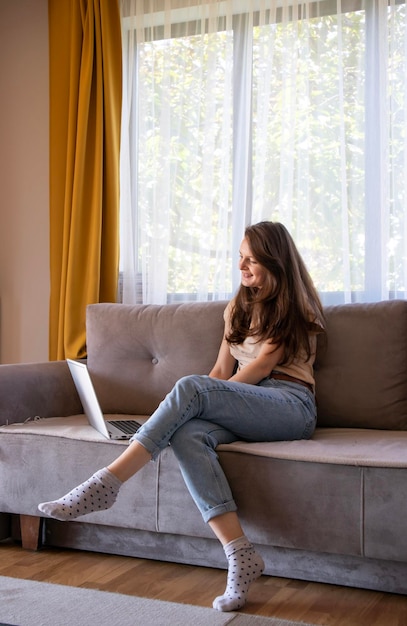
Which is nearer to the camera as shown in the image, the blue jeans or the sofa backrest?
the blue jeans

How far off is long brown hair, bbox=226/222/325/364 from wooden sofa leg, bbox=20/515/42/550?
0.82 metres

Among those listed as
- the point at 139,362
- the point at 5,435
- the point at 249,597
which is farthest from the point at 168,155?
the point at 249,597

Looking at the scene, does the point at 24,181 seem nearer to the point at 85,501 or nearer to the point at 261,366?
the point at 261,366

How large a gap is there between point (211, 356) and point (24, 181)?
168 cm

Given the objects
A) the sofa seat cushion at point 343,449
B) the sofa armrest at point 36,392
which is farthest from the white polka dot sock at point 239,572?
the sofa armrest at point 36,392

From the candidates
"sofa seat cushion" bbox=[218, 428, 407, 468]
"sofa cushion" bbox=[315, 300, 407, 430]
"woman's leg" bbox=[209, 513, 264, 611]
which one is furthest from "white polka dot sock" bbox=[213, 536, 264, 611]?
"sofa cushion" bbox=[315, 300, 407, 430]

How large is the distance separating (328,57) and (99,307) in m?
1.33

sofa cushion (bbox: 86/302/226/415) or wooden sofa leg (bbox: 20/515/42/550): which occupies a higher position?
sofa cushion (bbox: 86/302/226/415)

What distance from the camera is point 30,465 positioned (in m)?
2.39

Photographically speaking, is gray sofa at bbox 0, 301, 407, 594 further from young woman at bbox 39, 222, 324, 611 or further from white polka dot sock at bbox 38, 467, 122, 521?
white polka dot sock at bbox 38, 467, 122, 521

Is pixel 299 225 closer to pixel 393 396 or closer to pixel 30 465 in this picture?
pixel 393 396

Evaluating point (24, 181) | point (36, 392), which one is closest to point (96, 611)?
point (36, 392)

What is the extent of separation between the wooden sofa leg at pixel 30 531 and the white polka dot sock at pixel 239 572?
741 millimetres

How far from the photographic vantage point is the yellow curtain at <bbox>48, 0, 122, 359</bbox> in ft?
11.4
